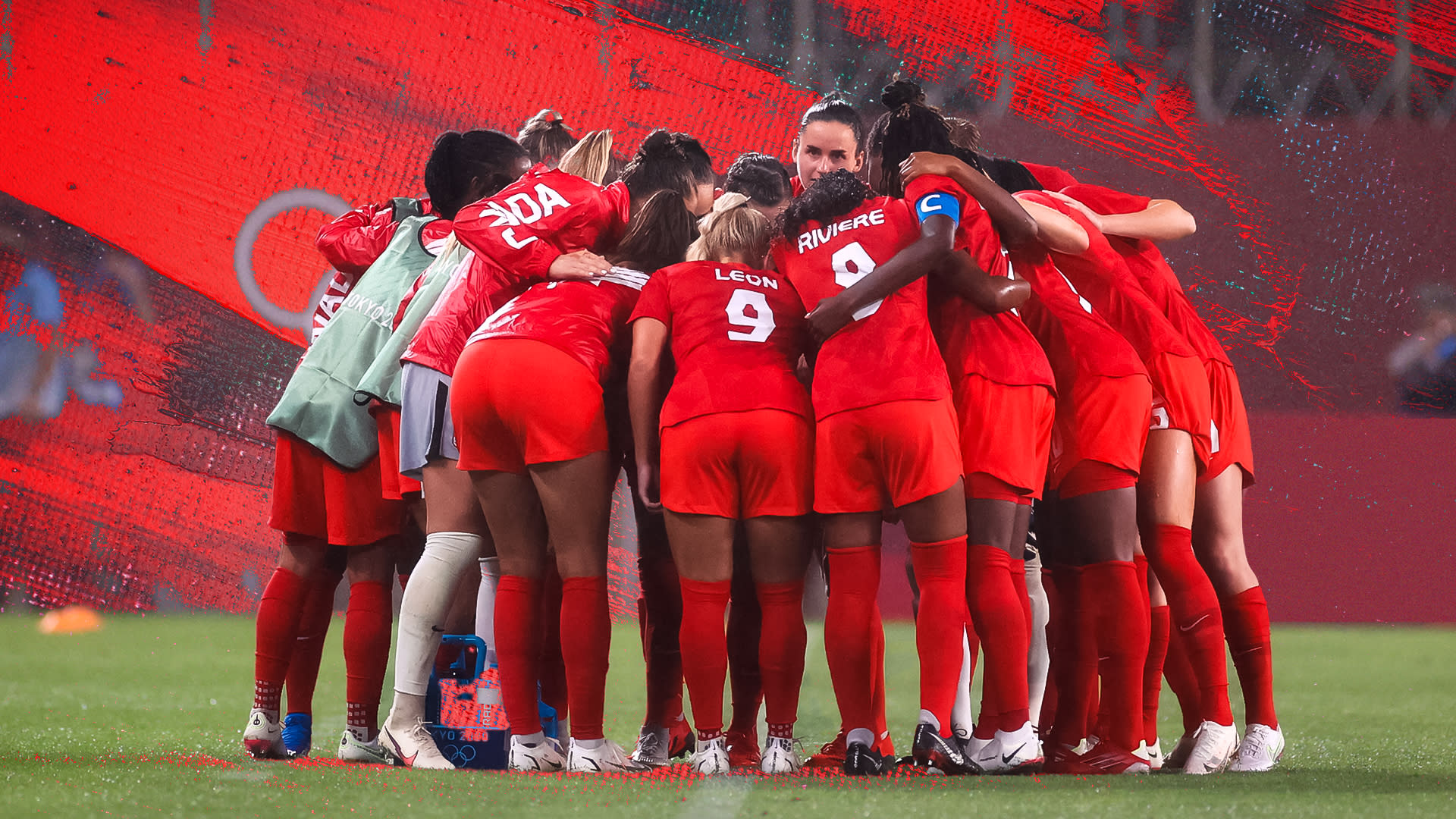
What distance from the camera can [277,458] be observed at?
419 cm

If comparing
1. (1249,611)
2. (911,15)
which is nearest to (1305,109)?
(911,15)

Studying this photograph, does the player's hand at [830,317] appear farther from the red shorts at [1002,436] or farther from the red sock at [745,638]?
the red sock at [745,638]

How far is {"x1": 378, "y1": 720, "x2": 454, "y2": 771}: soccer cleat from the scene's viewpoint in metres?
3.54

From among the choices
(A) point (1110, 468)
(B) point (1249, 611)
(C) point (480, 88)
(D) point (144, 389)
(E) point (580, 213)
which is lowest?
(D) point (144, 389)

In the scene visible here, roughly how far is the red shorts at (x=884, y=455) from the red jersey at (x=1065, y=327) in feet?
1.81

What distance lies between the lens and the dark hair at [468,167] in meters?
4.35

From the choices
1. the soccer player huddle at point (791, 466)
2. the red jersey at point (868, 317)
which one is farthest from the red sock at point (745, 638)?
the red jersey at point (868, 317)

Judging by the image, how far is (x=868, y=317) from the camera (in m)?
3.38

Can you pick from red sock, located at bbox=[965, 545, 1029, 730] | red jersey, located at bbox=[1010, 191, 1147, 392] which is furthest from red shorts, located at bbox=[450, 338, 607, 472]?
red jersey, located at bbox=[1010, 191, 1147, 392]

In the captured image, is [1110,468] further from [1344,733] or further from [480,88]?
[480,88]

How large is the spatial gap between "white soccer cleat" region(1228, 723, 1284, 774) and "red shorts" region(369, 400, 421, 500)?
2614mm

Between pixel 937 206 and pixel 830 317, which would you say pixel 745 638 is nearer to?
pixel 830 317

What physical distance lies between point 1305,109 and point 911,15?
3264 millimetres

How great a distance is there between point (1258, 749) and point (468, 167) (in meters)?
3.15
